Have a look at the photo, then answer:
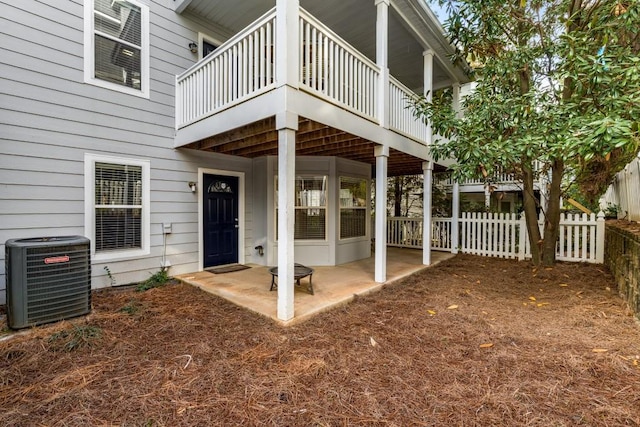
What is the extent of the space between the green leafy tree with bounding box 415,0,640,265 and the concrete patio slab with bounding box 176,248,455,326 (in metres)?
2.53

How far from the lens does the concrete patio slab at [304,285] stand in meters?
4.03

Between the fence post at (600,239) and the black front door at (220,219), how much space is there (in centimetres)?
802

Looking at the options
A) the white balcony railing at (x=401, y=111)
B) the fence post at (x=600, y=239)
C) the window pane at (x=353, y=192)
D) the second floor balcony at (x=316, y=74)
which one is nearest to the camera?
the second floor balcony at (x=316, y=74)

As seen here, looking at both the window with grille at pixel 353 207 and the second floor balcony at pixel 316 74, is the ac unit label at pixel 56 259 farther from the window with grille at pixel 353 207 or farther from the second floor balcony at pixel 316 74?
the window with grille at pixel 353 207

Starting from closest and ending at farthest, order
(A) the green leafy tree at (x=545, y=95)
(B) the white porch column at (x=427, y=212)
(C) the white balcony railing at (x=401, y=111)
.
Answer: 1. (A) the green leafy tree at (x=545, y=95)
2. (C) the white balcony railing at (x=401, y=111)
3. (B) the white porch column at (x=427, y=212)

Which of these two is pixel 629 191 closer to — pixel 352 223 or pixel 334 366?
pixel 352 223

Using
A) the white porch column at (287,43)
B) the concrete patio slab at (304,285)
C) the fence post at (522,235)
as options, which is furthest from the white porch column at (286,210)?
the fence post at (522,235)

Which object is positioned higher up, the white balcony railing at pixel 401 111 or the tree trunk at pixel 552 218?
the white balcony railing at pixel 401 111

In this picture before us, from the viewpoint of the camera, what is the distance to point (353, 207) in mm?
7375

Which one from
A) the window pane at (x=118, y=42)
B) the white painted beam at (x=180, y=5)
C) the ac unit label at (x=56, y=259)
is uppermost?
the white painted beam at (x=180, y=5)

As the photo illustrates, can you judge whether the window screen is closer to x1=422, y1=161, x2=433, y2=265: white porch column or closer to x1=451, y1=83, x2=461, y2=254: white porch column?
x1=422, y1=161, x2=433, y2=265: white porch column

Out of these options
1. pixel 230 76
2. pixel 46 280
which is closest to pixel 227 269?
pixel 46 280

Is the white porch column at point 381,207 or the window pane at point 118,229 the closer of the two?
the window pane at point 118,229

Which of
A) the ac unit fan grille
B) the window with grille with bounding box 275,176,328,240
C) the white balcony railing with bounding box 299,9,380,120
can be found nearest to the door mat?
the window with grille with bounding box 275,176,328,240
